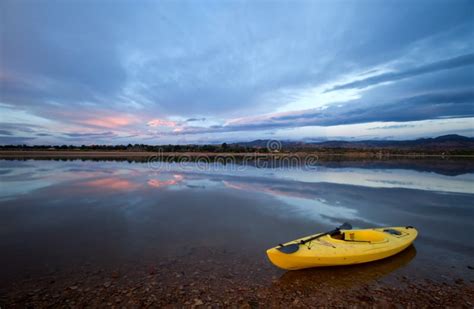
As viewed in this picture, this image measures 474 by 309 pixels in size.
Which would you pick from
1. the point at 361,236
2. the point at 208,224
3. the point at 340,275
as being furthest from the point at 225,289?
the point at 361,236

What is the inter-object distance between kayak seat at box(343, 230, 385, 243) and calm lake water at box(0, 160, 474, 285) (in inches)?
26.6

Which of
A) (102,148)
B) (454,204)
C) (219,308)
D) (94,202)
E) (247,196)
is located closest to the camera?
(219,308)

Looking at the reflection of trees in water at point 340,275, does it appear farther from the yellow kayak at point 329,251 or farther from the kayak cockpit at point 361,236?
the kayak cockpit at point 361,236

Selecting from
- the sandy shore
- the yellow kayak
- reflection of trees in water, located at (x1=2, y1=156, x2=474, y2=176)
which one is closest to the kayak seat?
the yellow kayak

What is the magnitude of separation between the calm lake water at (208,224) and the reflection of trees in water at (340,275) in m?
0.04

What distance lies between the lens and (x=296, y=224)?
30.5 ft

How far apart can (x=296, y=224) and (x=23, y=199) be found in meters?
14.6

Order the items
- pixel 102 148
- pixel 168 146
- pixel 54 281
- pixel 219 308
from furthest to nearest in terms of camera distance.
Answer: pixel 168 146
pixel 102 148
pixel 54 281
pixel 219 308

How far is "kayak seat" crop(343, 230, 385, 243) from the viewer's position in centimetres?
692

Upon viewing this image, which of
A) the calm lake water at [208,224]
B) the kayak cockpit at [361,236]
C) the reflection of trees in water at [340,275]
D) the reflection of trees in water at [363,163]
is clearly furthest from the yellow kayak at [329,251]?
the reflection of trees in water at [363,163]

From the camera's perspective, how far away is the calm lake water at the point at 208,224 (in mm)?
6043

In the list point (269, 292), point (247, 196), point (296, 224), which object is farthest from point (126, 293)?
point (247, 196)

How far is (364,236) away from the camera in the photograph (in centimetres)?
711

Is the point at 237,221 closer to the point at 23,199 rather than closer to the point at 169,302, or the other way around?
the point at 169,302
